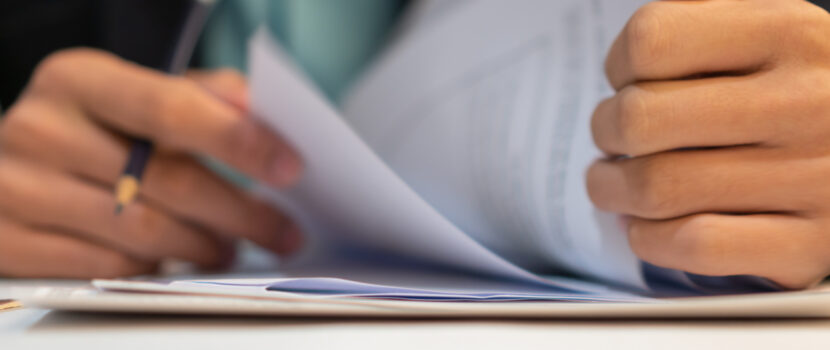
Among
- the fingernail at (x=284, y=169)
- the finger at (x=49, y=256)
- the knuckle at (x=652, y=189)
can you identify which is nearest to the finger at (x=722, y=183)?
the knuckle at (x=652, y=189)

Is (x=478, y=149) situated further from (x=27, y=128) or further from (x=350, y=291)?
(x=27, y=128)

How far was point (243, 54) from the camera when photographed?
904mm

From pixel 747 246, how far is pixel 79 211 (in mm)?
405

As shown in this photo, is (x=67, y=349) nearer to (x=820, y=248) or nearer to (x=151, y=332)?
(x=151, y=332)

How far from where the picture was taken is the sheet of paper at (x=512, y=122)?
0.95 ft

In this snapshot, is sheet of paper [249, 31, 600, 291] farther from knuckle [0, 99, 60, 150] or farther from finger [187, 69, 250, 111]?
knuckle [0, 99, 60, 150]

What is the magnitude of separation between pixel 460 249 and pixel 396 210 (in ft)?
0.15

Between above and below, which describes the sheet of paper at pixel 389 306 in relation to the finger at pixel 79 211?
below

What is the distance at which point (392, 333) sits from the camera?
0.66 ft

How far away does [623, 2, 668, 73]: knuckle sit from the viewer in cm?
23

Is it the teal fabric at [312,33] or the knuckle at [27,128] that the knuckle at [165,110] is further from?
the teal fabric at [312,33]

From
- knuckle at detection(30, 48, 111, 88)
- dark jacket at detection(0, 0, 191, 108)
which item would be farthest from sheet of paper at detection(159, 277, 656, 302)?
dark jacket at detection(0, 0, 191, 108)

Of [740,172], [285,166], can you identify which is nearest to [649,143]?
[740,172]

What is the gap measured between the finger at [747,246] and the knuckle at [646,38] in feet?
0.23
